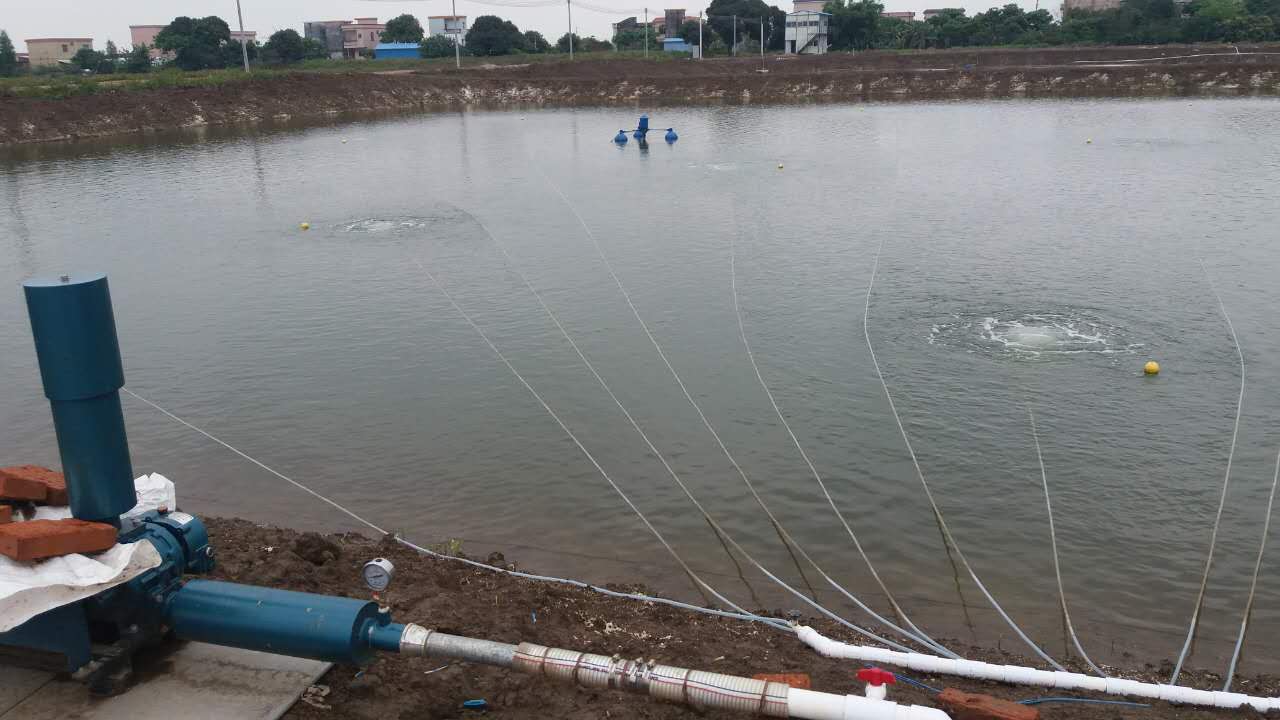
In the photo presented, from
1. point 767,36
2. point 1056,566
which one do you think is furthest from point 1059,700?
point 767,36

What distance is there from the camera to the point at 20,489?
710 cm

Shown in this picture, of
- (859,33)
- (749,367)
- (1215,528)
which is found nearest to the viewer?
(1215,528)

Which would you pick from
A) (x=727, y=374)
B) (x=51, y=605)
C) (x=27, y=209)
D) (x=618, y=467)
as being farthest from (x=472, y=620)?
(x=27, y=209)

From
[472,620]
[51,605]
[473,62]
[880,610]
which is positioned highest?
[473,62]

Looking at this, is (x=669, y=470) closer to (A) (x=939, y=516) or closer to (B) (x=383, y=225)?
(A) (x=939, y=516)

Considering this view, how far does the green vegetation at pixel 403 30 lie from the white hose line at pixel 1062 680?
194371mm

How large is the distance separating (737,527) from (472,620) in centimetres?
420

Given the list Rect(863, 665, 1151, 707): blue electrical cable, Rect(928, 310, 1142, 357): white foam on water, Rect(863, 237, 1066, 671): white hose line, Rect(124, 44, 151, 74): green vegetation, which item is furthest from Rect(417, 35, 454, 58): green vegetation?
Rect(863, 665, 1151, 707): blue electrical cable

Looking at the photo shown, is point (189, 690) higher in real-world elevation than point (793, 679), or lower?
higher

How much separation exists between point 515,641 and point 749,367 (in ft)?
31.0

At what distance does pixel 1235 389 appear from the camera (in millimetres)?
15461

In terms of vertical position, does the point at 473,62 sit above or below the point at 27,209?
above

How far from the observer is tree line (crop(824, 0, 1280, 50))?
4296 inches

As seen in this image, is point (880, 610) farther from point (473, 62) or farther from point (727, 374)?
point (473, 62)
